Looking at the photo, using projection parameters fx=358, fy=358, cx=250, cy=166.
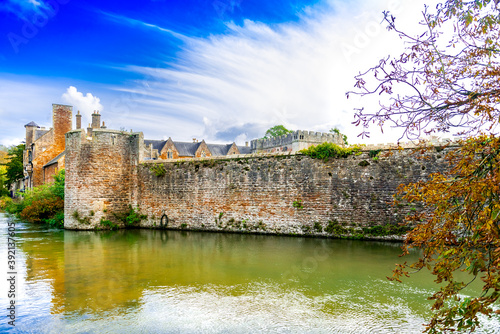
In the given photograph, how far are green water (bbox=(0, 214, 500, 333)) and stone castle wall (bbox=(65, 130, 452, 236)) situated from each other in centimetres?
195

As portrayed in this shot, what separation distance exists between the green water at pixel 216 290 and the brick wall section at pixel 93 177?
4577mm

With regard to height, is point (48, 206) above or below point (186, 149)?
below

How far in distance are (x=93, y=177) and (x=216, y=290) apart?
12304mm

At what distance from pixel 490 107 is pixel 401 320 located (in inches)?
163

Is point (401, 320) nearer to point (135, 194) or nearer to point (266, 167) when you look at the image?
point (266, 167)

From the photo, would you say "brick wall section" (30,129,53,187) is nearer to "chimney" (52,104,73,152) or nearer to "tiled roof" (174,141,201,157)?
"chimney" (52,104,73,152)

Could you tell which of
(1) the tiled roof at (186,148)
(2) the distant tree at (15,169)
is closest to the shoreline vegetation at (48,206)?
(1) the tiled roof at (186,148)

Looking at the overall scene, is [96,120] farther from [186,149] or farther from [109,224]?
[186,149]

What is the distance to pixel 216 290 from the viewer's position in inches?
295

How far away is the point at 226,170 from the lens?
667 inches

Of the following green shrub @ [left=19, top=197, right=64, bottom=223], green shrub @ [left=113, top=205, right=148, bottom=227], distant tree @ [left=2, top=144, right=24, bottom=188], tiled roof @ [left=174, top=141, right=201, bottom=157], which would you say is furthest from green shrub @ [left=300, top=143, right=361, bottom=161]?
distant tree @ [left=2, top=144, right=24, bottom=188]

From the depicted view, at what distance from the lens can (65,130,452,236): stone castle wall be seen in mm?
13656

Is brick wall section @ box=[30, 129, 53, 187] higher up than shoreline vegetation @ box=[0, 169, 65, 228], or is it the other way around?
brick wall section @ box=[30, 129, 53, 187]

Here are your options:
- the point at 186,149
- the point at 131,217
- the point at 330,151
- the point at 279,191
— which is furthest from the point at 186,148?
the point at 330,151
